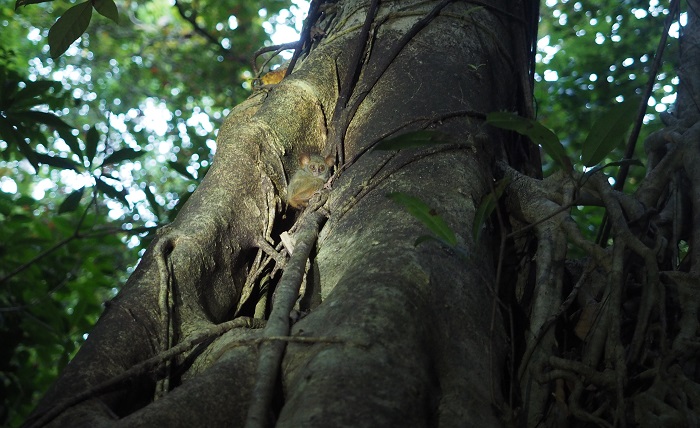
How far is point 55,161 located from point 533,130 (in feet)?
7.52

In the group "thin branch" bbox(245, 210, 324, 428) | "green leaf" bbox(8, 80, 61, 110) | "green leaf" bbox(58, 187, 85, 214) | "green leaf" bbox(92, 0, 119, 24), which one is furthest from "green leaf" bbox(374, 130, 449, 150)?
"green leaf" bbox(58, 187, 85, 214)

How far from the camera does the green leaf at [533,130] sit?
1289 millimetres

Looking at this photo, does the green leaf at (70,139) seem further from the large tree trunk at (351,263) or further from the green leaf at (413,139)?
the green leaf at (413,139)

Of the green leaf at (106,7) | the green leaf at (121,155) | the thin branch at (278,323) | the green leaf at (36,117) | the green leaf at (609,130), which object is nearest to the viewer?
the thin branch at (278,323)

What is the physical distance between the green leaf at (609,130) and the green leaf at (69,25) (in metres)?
1.19

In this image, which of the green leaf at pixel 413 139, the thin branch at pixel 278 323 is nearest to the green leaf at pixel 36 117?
the thin branch at pixel 278 323

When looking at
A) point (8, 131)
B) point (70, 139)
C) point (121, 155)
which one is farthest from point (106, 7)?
point (70, 139)

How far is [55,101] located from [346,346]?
3.27 m

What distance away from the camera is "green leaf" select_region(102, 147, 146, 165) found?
2980 millimetres

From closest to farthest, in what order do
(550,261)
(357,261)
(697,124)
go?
(357,261)
(550,261)
(697,124)

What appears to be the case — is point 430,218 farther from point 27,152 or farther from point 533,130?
point 27,152

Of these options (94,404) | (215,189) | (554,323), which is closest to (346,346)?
(94,404)

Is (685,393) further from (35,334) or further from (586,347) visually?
(35,334)

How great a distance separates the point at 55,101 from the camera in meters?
3.93
